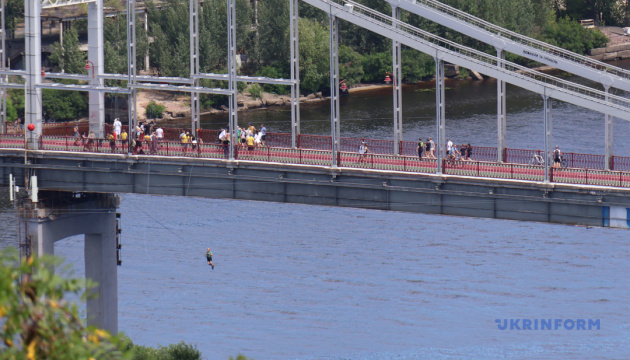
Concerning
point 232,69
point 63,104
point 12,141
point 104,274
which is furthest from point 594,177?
point 63,104

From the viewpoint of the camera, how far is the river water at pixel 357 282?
6347 cm

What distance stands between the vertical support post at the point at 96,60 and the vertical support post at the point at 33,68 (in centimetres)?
463

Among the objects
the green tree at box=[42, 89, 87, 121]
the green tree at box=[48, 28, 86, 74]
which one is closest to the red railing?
the green tree at box=[42, 89, 87, 121]

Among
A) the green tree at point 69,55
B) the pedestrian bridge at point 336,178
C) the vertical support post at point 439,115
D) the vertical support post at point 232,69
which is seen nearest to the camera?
the pedestrian bridge at point 336,178

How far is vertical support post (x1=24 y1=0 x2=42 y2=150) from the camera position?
67.9m

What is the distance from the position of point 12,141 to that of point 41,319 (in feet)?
166

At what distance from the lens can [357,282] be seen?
7319 cm

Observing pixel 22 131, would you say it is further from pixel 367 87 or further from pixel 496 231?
pixel 367 87

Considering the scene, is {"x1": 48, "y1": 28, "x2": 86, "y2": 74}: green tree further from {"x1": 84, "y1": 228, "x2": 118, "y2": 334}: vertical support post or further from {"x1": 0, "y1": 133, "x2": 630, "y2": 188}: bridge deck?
{"x1": 84, "y1": 228, "x2": 118, "y2": 334}: vertical support post

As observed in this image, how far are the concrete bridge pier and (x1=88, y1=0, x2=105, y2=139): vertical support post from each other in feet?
19.8

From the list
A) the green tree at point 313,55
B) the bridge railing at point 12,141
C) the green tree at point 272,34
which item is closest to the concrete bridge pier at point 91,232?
the bridge railing at point 12,141

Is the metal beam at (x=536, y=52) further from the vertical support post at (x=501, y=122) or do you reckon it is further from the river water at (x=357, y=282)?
the river water at (x=357, y=282)

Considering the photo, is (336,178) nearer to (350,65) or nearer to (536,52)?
(536,52)

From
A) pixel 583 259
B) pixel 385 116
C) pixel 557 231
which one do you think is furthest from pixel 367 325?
pixel 385 116
